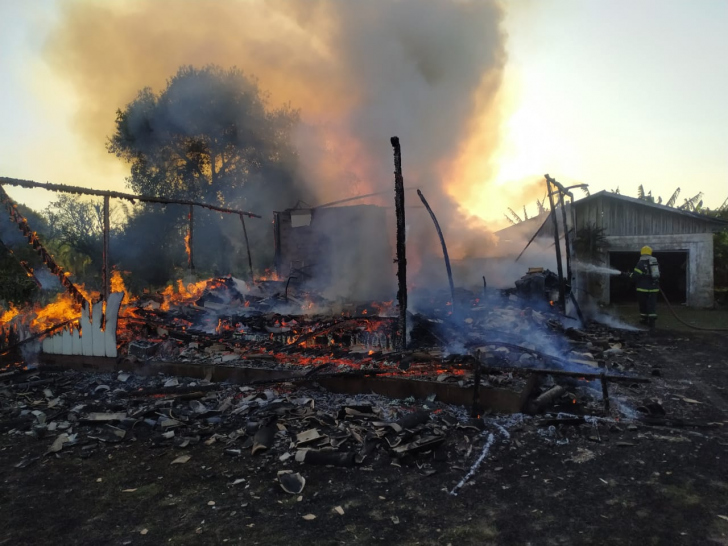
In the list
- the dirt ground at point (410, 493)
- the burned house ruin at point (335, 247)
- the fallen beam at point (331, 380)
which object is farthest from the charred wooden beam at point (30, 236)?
the burned house ruin at point (335, 247)

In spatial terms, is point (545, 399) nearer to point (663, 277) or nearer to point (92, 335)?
point (92, 335)

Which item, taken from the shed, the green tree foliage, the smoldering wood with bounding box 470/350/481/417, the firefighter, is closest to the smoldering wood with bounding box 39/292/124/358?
the smoldering wood with bounding box 470/350/481/417

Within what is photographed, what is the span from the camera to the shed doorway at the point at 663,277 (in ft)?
59.1

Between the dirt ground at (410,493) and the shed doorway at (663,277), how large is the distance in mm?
14390

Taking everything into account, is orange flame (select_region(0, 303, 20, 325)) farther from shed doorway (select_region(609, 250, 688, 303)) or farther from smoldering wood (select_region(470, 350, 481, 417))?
shed doorway (select_region(609, 250, 688, 303))

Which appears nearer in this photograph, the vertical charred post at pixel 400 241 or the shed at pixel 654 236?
the vertical charred post at pixel 400 241

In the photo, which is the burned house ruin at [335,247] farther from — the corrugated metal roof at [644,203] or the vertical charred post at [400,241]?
the vertical charred post at [400,241]

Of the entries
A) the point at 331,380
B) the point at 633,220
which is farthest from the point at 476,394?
the point at 633,220

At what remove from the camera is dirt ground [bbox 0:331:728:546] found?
3.39m

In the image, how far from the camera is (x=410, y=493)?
4.01m

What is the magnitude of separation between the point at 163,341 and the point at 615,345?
10088 mm

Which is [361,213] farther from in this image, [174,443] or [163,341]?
[174,443]

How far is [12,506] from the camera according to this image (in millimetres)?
3984

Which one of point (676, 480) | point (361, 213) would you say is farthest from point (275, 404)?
point (361, 213)
